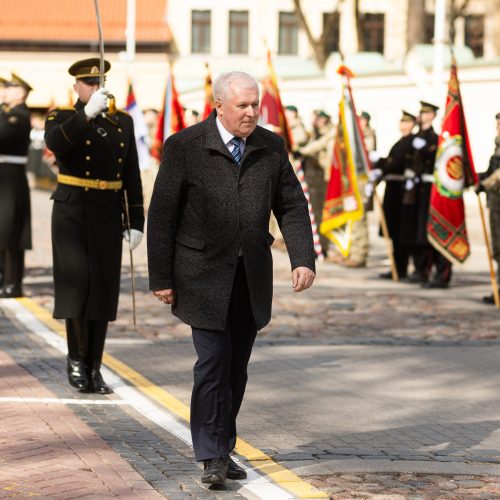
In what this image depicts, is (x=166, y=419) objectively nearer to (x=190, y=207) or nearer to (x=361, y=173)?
(x=190, y=207)

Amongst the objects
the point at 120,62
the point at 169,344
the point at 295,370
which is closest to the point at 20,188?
the point at 169,344

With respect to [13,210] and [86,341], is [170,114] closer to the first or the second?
[13,210]

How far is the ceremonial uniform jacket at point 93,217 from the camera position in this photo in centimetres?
830

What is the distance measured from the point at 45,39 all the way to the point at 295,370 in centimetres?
5456

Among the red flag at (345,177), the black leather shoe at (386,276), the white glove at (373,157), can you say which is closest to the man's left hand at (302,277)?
the red flag at (345,177)

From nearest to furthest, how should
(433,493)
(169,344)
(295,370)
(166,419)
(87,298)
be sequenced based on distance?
(433,493)
(166,419)
(87,298)
(295,370)
(169,344)

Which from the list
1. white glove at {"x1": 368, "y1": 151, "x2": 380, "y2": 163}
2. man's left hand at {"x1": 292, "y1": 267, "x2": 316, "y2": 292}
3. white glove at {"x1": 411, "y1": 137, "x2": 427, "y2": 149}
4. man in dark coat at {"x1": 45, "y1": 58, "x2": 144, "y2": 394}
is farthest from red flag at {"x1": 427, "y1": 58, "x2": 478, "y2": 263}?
man's left hand at {"x1": 292, "y1": 267, "x2": 316, "y2": 292}

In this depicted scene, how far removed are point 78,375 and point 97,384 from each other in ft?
0.40

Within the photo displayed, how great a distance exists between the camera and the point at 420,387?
345 inches

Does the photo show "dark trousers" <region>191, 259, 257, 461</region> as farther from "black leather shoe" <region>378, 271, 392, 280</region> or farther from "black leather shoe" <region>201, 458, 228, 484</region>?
"black leather shoe" <region>378, 271, 392, 280</region>

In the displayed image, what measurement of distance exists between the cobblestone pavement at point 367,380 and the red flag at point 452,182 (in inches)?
22.1

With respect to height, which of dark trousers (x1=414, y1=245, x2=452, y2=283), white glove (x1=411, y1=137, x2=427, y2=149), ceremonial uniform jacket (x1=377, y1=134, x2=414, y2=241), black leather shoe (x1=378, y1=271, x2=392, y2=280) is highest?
white glove (x1=411, y1=137, x2=427, y2=149)

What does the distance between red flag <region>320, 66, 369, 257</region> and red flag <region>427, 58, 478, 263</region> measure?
5.11 feet

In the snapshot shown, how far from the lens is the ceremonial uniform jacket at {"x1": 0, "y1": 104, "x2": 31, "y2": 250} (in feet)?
43.2
